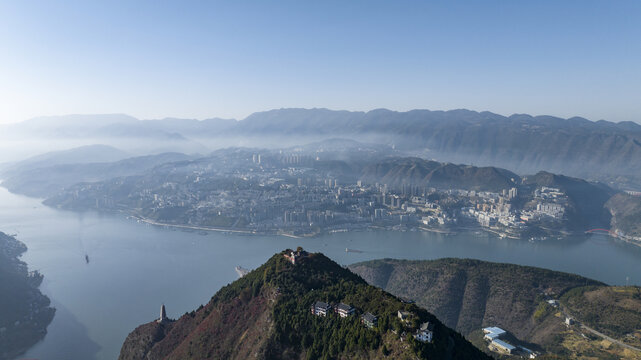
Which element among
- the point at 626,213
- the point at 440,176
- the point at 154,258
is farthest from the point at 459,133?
the point at 154,258

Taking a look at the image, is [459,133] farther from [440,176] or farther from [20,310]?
[20,310]

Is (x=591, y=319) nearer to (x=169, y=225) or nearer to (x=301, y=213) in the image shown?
(x=301, y=213)

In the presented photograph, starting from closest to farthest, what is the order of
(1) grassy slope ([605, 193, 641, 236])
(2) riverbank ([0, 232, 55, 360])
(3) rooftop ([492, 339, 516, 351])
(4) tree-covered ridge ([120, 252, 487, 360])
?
(4) tree-covered ridge ([120, 252, 487, 360]) < (3) rooftop ([492, 339, 516, 351]) < (2) riverbank ([0, 232, 55, 360]) < (1) grassy slope ([605, 193, 641, 236])

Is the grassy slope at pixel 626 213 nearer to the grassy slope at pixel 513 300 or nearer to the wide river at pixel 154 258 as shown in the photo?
the wide river at pixel 154 258

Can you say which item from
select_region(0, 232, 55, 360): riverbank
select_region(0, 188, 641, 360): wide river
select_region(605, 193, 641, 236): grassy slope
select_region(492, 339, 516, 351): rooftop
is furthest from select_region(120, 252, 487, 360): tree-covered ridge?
select_region(605, 193, 641, 236): grassy slope

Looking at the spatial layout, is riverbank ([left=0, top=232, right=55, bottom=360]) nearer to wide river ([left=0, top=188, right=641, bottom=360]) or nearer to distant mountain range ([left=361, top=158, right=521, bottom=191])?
wide river ([left=0, top=188, right=641, bottom=360])
